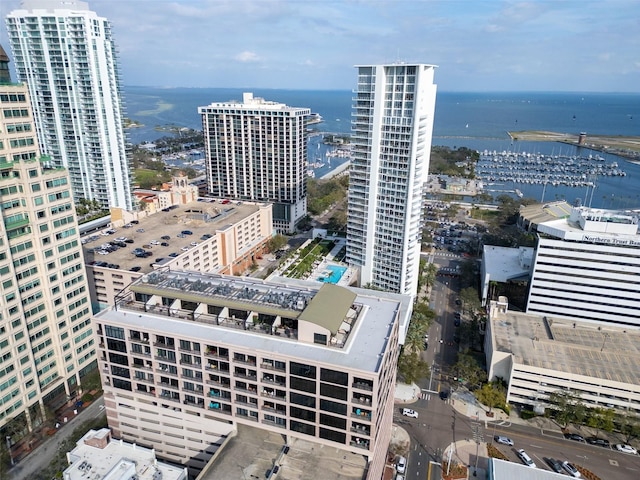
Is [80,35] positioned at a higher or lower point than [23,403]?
higher

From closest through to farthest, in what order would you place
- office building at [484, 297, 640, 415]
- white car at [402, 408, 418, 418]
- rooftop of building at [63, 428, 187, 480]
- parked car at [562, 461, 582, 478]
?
rooftop of building at [63, 428, 187, 480] < parked car at [562, 461, 582, 478] < office building at [484, 297, 640, 415] < white car at [402, 408, 418, 418]

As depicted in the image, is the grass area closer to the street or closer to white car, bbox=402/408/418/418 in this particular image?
white car, bbox=402/408/418/418

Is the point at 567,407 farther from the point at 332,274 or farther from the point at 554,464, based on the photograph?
the point at 332,274

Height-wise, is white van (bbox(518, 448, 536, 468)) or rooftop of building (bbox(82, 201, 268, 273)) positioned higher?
rooftop of building (bbox(82, 201, 268, 273))

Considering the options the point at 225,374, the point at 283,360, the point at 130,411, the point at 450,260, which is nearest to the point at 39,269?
the point at 130,411

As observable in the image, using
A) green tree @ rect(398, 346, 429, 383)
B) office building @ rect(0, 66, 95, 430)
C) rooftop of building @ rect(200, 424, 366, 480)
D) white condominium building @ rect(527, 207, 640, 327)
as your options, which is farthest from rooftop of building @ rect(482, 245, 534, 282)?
office building @ rect(0, 66, 95, 430)

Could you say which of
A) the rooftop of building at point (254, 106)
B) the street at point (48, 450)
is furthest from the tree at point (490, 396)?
the rooftop of building at point (254, 106)

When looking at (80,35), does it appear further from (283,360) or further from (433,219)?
(433,219)
